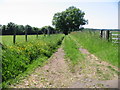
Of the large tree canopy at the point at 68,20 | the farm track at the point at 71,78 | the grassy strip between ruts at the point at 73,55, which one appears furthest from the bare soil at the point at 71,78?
the large tree canopy at the point at 68,20

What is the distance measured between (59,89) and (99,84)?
122cm

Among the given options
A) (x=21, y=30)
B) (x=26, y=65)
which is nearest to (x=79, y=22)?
(x=21, y=30)

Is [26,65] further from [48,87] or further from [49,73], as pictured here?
[48,87]

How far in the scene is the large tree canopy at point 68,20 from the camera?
88.1 meters

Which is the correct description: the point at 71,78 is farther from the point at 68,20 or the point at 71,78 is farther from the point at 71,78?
the point at 68,20

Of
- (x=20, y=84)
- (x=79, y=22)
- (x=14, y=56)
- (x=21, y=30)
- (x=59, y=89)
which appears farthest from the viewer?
(x=79, y=22)

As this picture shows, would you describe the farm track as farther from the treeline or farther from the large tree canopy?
the large tree canopy

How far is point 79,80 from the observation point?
634cm

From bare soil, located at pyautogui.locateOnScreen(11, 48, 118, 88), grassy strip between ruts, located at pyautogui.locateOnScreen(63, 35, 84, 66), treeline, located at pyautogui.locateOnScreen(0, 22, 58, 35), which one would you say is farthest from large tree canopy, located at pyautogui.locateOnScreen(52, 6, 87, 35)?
bare soil, located at pyautogui.locateOnScreen(11, 48, 118, 88)

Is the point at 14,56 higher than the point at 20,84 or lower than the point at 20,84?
higher

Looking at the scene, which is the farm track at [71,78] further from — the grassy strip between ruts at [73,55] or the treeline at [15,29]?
the treeline at [15,29]

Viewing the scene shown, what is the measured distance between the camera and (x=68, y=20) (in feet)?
287

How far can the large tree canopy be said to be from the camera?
88.1 metres

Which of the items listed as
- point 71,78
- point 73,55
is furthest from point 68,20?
point 71,78
